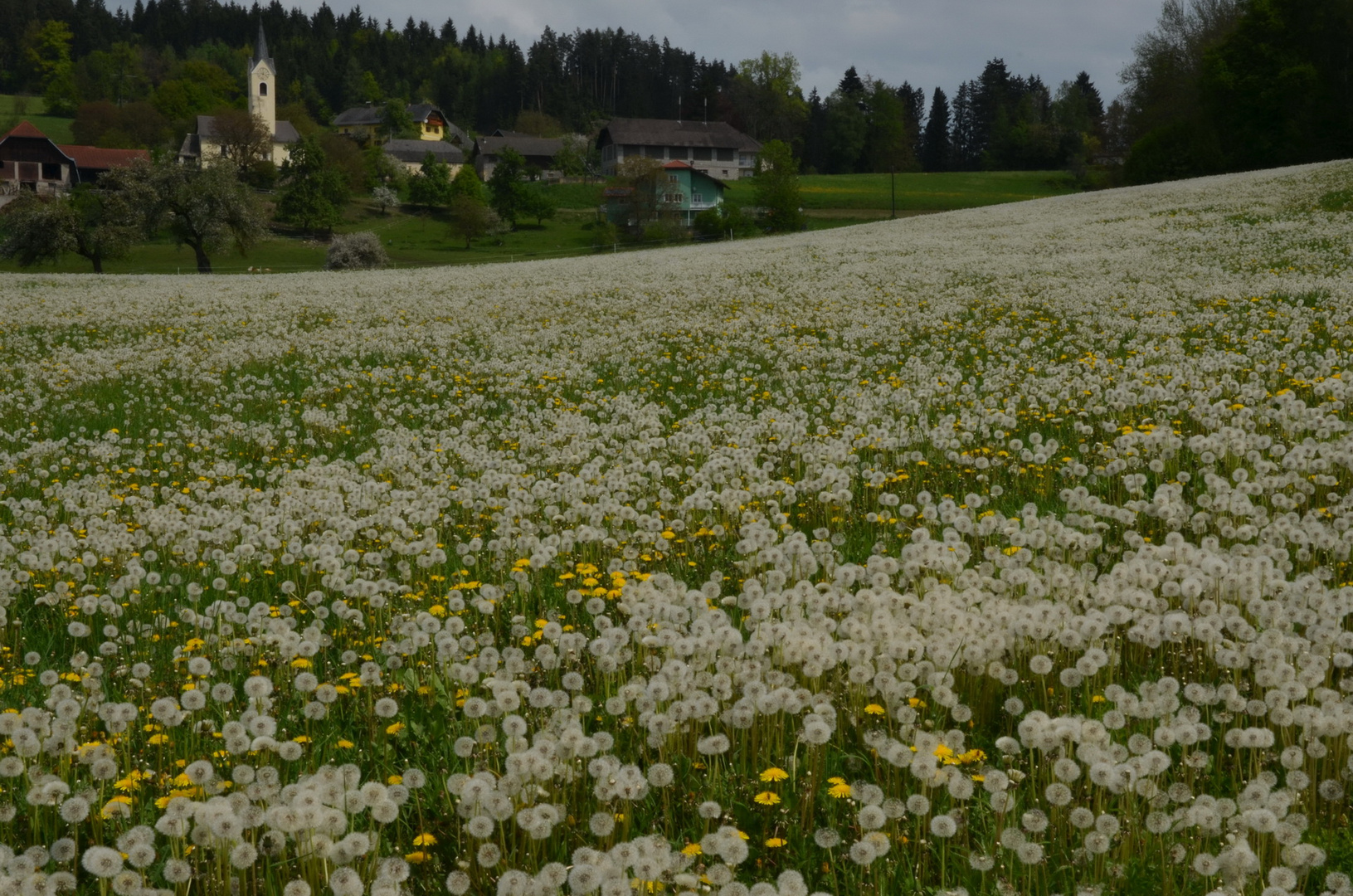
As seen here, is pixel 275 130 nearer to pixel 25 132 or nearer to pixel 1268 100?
pixel 25 132

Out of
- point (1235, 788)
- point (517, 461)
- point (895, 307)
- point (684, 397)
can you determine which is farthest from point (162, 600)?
point (895, 307)

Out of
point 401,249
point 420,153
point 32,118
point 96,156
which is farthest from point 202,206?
point 32,118

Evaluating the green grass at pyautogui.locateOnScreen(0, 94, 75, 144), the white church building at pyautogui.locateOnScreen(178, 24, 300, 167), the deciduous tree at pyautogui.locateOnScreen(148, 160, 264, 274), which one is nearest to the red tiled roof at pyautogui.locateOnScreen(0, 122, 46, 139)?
the white church building at pyautogui.locateOnScreen(178, 24, 300, 167)

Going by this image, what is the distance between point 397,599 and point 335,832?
3209 mm

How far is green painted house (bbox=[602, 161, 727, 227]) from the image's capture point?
7612cm

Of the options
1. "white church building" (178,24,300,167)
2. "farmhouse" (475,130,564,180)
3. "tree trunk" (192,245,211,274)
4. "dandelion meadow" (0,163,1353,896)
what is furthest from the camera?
"farmhouse" (475,130,564,180)

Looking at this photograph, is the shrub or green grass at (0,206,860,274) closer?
the shrub

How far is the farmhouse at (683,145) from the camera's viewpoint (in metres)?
135

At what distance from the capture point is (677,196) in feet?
252

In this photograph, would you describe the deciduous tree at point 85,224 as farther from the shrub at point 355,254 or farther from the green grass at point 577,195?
the green grass at point 577,195

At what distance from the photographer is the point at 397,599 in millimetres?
6203

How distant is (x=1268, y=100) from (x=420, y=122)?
137 m

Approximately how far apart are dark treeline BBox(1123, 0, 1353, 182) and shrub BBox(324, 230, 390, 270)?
42440mm

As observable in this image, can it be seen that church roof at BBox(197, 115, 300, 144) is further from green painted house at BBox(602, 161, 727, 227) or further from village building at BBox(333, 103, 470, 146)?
green painted house at BBox(602, 161, 727, 227)
